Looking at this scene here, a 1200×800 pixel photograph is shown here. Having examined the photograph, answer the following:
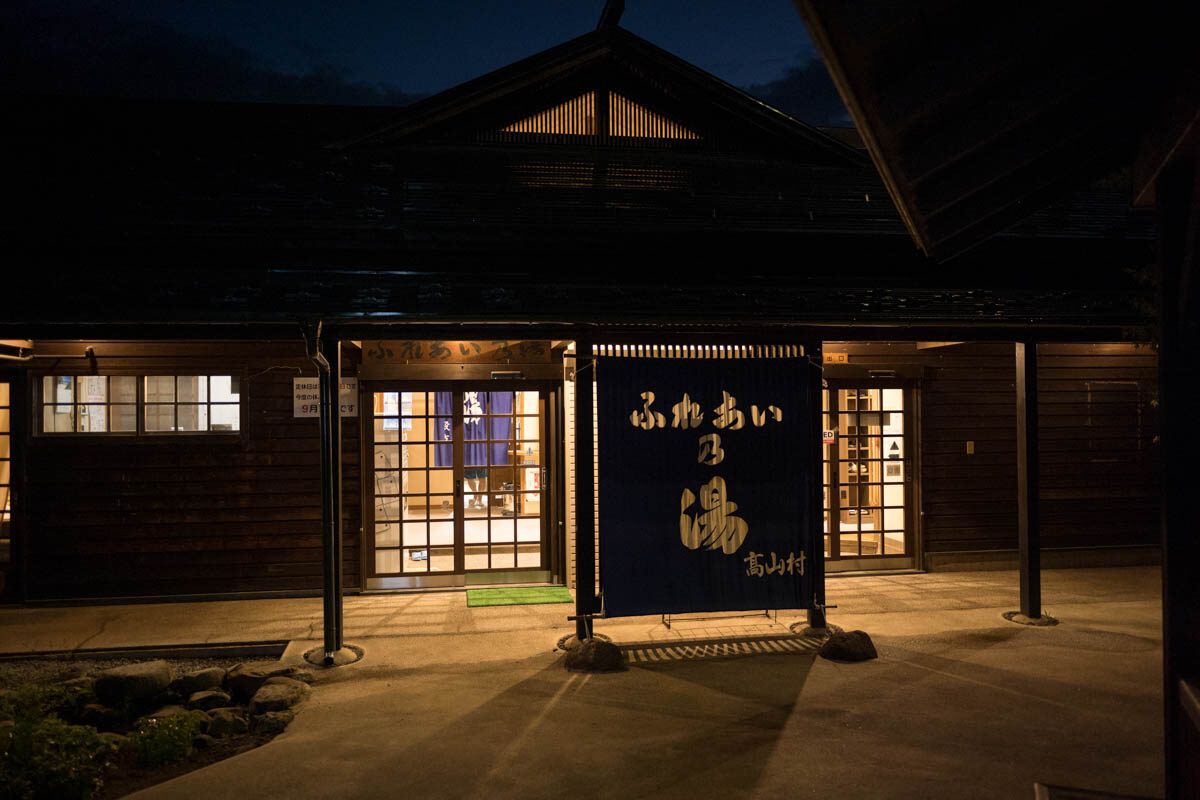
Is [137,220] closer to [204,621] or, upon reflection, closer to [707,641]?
[204,621]

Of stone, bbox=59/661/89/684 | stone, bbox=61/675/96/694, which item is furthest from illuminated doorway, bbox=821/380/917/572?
stone, bbox=59/661/89/684

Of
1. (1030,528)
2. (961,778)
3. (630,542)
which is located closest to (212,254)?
(630,542)

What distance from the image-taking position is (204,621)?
827 cm

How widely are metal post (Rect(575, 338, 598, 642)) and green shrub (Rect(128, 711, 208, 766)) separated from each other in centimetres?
317

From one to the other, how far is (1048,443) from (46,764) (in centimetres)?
1101

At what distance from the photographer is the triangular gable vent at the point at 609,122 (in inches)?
325

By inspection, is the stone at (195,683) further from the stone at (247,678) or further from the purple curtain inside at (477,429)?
the purple curtain inside at (477,429)

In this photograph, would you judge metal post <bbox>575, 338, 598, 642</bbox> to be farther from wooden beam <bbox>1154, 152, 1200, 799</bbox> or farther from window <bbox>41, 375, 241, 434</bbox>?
wooden beam <bbox>1154, 152, 1200, 799</bbox>

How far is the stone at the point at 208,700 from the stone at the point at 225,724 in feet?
1.42

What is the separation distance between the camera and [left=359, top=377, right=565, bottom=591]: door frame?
9.48 metres

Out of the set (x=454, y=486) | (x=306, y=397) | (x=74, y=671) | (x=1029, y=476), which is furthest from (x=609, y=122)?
(x=74, y=671)

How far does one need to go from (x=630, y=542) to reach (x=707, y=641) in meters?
1.26

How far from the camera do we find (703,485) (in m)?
7.40

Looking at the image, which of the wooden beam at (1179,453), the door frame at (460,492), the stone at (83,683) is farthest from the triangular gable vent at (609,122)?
the stone at (83,683)
